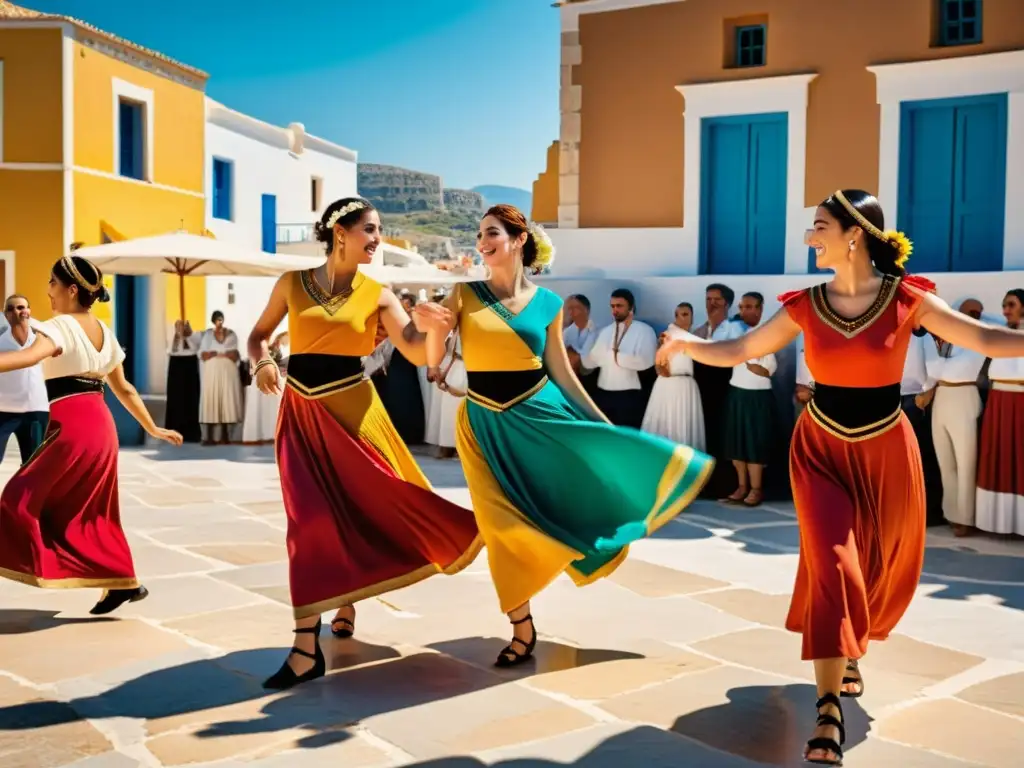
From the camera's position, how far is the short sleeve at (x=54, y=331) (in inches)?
226

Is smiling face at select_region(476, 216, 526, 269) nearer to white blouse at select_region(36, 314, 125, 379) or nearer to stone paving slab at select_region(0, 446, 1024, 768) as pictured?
stone paving slab at select_region(0, 446, 1024, 768)

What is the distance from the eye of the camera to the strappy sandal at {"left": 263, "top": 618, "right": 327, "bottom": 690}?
483cm

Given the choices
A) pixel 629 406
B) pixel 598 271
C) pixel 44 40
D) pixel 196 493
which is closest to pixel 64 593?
pixel 196 493

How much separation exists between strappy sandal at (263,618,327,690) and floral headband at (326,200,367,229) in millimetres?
1681

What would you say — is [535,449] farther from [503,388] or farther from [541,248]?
[541,248]

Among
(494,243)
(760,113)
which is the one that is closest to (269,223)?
(760,113)

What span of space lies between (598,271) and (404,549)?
11.0m

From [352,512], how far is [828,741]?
7.00 feet

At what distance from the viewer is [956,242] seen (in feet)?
45.7

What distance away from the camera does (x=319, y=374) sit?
526 centimetres

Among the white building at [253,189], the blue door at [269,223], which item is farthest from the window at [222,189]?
the blue door at [269,223]

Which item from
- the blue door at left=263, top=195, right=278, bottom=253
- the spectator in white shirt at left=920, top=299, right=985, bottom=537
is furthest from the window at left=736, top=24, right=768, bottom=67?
the blue door at left=263, top=195, right=278, bottom=253

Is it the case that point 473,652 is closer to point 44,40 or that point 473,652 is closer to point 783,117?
point 783,117

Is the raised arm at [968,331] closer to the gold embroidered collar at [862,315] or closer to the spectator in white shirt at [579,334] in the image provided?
the gold embroidered collar at [862,315]
